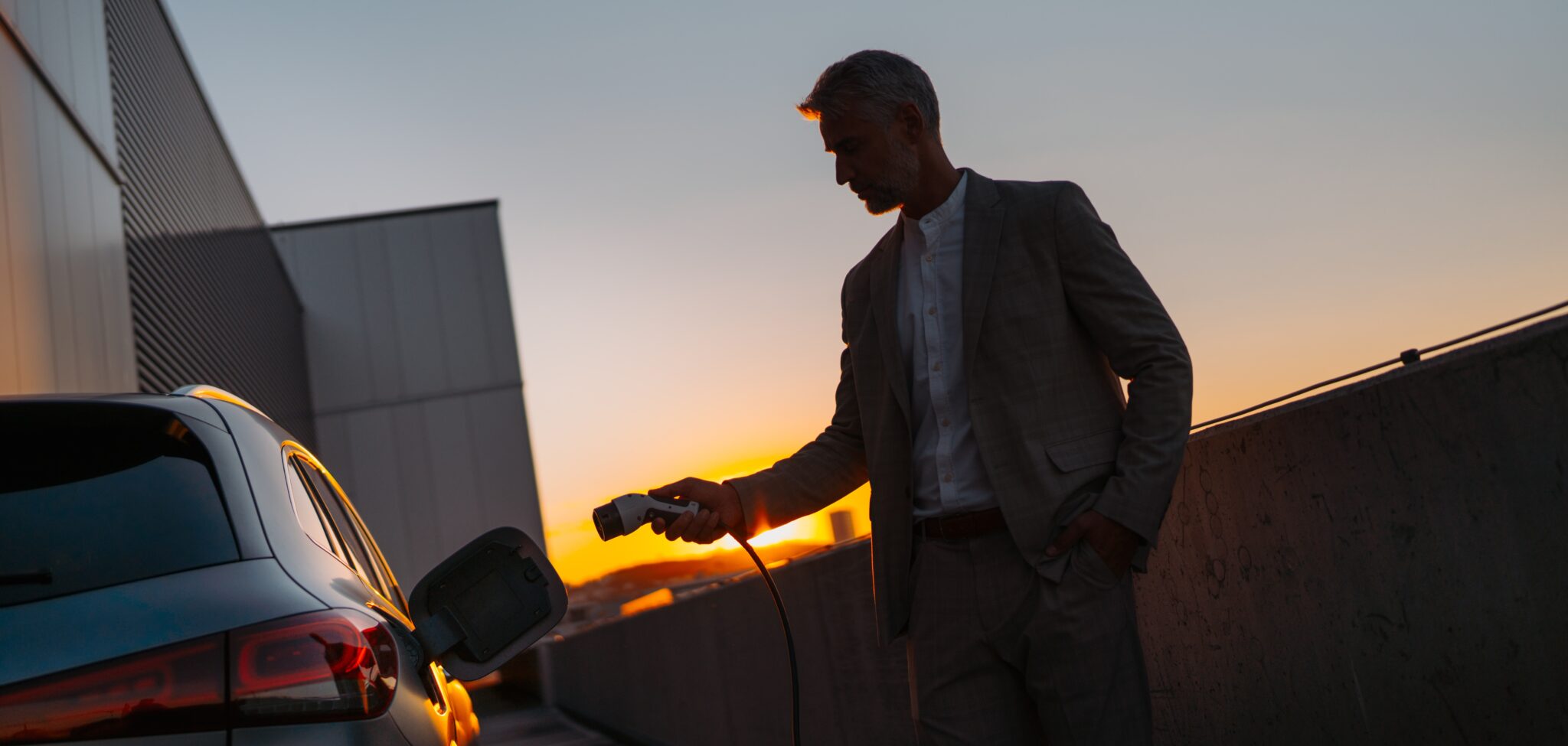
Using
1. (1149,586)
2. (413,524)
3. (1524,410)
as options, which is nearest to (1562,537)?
(1524,410)

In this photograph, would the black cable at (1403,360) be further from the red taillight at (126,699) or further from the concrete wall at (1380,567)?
the red taillight at (126,699)

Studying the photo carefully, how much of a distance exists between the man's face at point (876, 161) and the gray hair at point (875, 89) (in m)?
0.03

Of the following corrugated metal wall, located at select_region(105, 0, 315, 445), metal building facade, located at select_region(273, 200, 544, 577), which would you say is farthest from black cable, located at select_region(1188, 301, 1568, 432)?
metal building facade, located at select_region(273, 200, 544, 577)

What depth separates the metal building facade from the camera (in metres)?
23.8

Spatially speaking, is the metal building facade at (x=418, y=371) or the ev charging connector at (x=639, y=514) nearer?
the ev charging connector at (x=639, y=514)

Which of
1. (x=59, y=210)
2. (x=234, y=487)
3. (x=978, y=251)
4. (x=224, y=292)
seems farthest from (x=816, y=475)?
(x=224, y=292)

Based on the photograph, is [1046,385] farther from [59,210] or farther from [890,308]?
[59,210]

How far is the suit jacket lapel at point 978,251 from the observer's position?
2699 mm

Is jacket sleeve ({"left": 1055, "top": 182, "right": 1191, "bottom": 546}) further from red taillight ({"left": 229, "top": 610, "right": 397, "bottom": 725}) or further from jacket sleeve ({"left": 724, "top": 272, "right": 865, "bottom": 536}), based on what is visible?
red taillight ({"left": 229, "top": 610, "right": 397, "bottom": 725})

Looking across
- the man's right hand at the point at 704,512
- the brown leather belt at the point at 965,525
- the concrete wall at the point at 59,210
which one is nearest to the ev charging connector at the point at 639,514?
the man's right hand at the point at 704,512

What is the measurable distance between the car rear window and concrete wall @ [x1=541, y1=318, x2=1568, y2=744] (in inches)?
81.4

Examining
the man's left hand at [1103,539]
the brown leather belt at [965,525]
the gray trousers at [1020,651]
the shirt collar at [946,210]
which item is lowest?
the gray trousers at [1020,651]

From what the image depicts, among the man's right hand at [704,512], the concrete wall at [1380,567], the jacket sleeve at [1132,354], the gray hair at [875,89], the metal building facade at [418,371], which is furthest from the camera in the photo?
the metal building facade at [418,371]

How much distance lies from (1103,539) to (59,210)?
7685 mm
